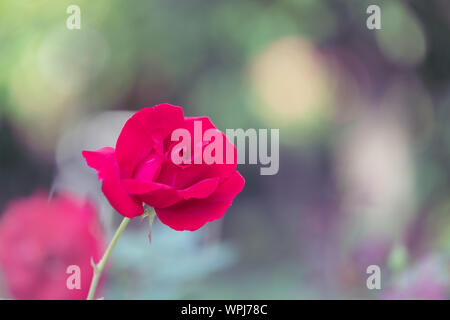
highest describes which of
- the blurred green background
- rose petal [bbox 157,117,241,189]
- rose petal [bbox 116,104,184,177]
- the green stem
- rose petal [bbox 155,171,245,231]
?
the blurred green background

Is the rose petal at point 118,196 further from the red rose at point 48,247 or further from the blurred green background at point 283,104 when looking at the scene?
the blurred green background at point 283,104

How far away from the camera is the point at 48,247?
45 centimetres

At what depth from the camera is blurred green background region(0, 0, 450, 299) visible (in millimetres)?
813

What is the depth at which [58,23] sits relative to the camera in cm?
78

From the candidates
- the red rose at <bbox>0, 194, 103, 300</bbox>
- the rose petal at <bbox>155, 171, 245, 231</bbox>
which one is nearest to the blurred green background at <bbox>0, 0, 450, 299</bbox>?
the red rose at <bbox>0, 194, 103, 300</bbox>

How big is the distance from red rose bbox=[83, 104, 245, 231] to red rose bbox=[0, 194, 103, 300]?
0.19m

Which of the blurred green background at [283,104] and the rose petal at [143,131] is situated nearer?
the rose petal at [143,131]

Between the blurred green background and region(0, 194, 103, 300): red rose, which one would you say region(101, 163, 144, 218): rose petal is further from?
the blurred green background

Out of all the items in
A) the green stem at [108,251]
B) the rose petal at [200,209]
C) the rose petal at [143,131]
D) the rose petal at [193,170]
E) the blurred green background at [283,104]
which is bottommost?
the green stem at [108,251]

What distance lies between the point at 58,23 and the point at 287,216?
625 millimetres

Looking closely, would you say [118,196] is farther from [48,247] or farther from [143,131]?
[48,247]

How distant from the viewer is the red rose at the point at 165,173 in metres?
0.24

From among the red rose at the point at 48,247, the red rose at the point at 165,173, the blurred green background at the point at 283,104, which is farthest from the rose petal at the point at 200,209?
the blurred green background at the point at 283,104
